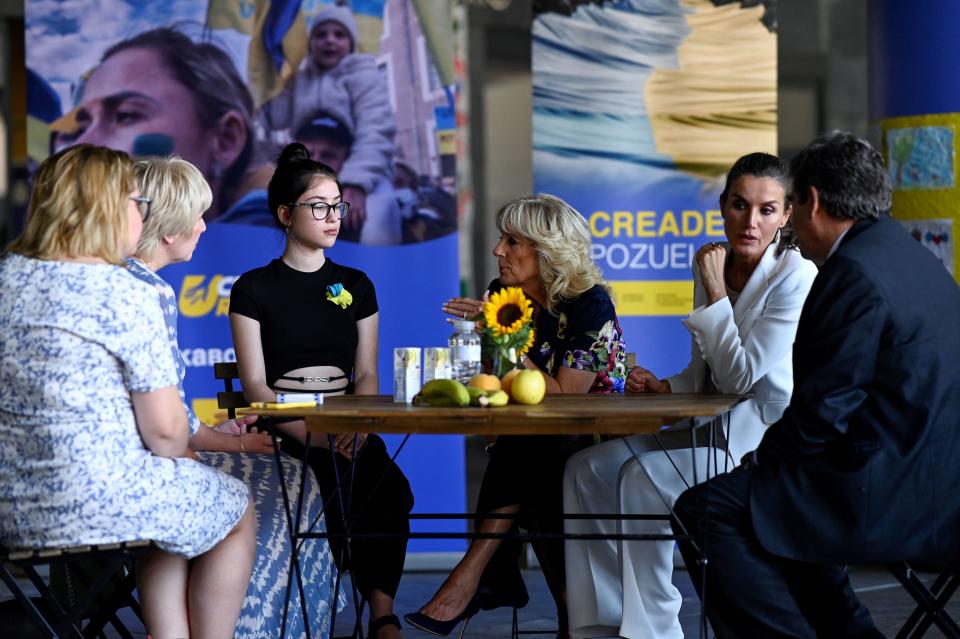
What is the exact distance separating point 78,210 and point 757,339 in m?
2.01

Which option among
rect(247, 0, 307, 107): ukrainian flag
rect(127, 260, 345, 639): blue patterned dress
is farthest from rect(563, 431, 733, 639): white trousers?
rect(247, 0, 307, 107): ukrainian flag

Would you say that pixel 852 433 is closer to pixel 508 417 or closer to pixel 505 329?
pixel 508 417

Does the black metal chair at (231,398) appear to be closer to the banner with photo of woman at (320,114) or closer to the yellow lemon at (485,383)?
the yellow lemon at (485,383)

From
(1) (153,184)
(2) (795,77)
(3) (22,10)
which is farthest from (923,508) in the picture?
(3) (22,10)

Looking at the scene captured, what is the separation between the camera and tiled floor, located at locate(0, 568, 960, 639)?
4.92m

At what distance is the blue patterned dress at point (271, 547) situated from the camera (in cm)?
370

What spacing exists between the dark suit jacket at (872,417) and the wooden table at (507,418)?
0.87 ft

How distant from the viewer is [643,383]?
417cm

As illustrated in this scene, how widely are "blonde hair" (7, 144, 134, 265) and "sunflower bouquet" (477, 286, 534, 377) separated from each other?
3.63 ft

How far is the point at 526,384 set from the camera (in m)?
3.54

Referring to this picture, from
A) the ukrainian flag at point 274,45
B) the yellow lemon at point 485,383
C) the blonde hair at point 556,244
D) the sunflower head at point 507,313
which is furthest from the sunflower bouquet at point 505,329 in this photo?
the ukrainian flag at point 274,45

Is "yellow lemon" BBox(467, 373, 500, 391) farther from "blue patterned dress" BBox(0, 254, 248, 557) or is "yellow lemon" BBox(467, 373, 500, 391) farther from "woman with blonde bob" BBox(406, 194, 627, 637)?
"blue patterned dress" BBox(0, 254, 248, 557)

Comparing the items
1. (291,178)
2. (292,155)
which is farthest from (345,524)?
(292,155)

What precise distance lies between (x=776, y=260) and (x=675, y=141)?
6.03ft
